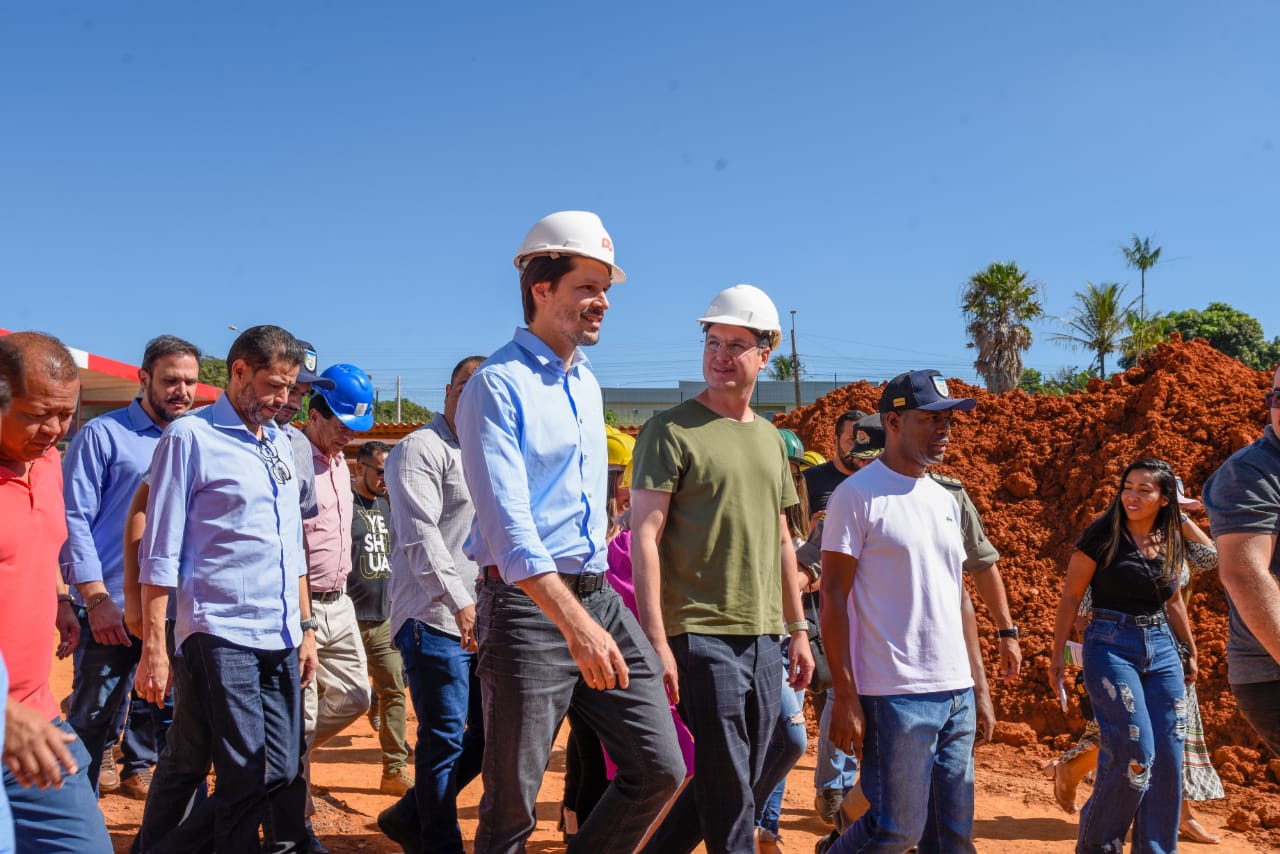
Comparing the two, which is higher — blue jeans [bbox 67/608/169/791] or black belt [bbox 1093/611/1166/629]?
black belt [bbox 1093/611/1166/629]

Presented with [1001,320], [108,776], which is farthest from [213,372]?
[108,776]

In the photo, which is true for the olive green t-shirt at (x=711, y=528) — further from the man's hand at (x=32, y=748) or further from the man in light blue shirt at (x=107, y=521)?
the man in light blue shirt at (x=107, y=521)

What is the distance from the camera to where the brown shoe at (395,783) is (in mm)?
6703

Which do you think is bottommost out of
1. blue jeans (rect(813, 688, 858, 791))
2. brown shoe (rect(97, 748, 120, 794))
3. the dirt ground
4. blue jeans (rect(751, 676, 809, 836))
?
the dirt ground

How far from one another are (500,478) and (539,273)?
0.75m

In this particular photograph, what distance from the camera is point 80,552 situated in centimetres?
468

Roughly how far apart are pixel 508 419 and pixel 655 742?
111cm

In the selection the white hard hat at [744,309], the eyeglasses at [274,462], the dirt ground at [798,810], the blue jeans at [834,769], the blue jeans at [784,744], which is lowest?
the dirt ground at [798,810]

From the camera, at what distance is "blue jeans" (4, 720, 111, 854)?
2.65 m

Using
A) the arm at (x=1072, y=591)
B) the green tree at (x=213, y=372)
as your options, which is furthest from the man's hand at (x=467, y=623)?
the green tree at (x=213, y=372)

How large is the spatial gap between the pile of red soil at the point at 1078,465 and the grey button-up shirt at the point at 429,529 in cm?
573

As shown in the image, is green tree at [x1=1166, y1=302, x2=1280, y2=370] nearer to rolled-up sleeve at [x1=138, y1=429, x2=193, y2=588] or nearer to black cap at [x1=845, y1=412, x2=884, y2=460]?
black cap at [x1=845, y1=412, x2=884, y2=460]

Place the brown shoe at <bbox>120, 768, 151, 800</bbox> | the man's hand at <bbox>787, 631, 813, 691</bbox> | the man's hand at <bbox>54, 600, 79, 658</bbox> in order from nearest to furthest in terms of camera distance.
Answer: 1. the man's hand at <bbox>54, 600, 79, 658</bbox>
2. the man's hand at <bbox>787, 631, 813, 691</bbox>
3. the brown shoe at <bbox>120, 768, 151, 800</bbox>

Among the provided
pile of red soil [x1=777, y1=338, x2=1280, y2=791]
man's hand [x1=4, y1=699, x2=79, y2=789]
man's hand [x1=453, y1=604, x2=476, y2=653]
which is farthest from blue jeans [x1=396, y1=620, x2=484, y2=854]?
pile of red soil [x1=777, y1=338, x2=1280, y2=791]
